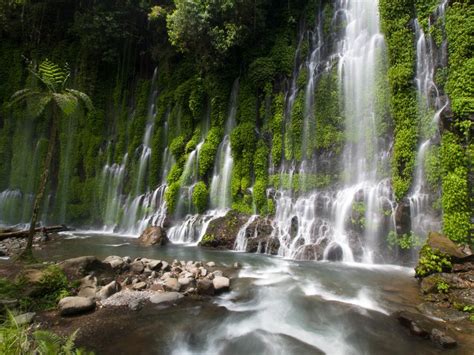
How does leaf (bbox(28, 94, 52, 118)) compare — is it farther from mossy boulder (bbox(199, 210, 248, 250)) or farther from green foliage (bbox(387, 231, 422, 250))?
green foliage (bbox(387, 231, 422, 250))

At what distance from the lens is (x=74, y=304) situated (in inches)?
245

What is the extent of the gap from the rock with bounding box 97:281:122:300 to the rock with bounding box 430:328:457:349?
652cm

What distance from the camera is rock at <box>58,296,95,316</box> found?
20.0 ft

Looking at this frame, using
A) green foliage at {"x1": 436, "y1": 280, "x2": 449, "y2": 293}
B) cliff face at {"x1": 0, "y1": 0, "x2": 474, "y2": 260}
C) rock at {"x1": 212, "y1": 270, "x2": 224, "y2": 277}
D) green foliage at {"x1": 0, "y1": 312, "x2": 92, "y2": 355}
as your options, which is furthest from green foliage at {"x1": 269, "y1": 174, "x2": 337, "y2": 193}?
green foliage at {"x1": 0, "y1": 312, "x2": 92, "y2": 355}

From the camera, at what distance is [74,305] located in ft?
20.4

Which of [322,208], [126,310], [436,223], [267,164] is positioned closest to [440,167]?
[436,223]

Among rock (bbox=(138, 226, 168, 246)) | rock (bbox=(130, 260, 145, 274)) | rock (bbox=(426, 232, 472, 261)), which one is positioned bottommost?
rock (bbox=(130, 260, 145, 274))

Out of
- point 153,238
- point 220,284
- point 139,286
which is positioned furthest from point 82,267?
point 153,238

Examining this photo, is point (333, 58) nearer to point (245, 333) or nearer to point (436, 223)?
point (436, 223)

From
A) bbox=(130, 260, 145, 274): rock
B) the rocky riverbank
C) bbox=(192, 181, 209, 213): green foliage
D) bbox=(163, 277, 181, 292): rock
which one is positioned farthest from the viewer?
bbox=(192, 181, 209, 213): green foliage

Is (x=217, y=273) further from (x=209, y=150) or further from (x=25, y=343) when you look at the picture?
(x=209, y=150)

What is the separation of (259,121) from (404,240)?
32.7 feet

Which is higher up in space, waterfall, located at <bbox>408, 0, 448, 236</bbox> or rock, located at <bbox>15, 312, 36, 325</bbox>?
waterfall, located at <bbox>408, 0, 448, 236</bbox>

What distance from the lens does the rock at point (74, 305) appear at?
6.09 m
